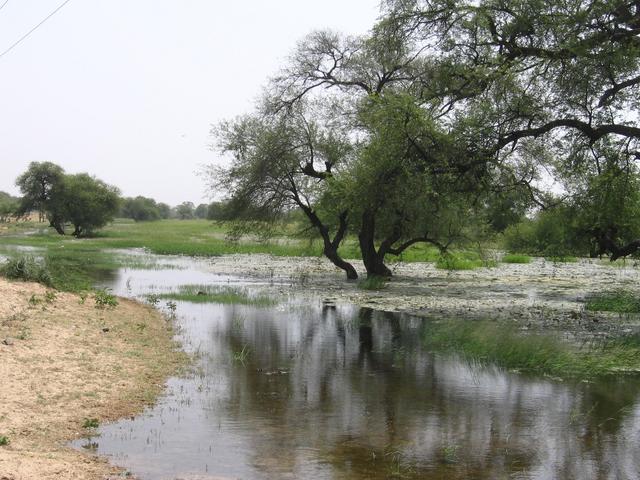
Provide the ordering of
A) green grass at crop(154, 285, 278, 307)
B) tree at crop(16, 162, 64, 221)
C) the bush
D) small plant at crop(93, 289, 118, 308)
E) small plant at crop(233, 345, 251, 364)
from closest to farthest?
small plant at crop(233, 345, 251, 364) < small plant at crop(93, 289, 118, 308) < the bush < green grass at crop(154, 285, 278, 307) < tree at crop(16, 162, 64, 221)

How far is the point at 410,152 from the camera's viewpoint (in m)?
19.0

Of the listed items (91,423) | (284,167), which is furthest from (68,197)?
(91,423)

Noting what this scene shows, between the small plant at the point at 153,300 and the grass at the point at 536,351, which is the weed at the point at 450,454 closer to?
the grass at the point at 536,351

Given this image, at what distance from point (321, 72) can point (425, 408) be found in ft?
76.4

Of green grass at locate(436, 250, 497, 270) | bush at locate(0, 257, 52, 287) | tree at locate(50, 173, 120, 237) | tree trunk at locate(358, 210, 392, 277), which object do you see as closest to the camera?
bush at locate(0, 257, 52, 287)

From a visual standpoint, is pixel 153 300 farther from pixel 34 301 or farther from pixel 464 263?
pixel 464 263

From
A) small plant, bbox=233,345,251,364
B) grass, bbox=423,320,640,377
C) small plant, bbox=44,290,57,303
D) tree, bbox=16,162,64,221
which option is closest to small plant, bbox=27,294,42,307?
small plant, bbox=44,290,57,303

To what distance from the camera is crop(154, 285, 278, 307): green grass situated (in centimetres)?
2238

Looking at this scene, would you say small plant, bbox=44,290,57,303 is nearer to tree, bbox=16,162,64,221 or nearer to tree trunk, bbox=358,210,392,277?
tree trunk, bbox=358,210,392,277

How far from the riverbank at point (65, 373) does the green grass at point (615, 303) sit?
1342 centimetres

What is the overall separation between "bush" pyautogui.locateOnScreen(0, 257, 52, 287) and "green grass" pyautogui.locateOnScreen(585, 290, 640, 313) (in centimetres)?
1668

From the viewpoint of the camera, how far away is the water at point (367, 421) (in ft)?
24.7

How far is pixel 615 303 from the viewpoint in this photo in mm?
21031

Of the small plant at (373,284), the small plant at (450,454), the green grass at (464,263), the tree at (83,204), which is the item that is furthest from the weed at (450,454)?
the tree at (83,204)
